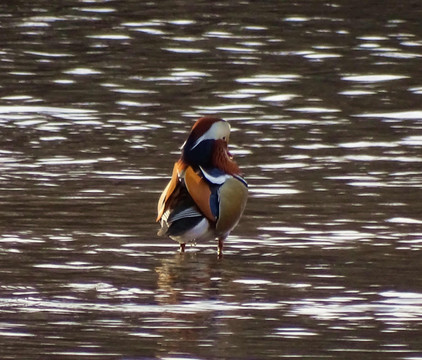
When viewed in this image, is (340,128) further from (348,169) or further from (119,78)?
(119,78)

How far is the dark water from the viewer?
754cm

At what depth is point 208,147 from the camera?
31.6 ft

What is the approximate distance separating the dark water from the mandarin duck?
0.23 meters

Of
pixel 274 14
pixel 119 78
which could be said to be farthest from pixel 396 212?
pixel 274 14

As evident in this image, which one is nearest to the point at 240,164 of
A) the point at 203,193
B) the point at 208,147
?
the point at 208,147

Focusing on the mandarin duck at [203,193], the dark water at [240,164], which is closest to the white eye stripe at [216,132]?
the mandarin duck at [203,193]

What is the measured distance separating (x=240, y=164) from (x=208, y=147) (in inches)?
97.8

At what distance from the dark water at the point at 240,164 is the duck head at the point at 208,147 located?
0.58 metres

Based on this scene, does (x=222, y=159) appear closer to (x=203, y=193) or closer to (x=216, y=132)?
(x=216, y=132)

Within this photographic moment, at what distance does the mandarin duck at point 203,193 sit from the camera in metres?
9.30

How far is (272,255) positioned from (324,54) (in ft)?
25.9

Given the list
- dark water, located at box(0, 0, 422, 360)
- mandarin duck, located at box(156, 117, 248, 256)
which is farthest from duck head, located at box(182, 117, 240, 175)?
dark water, located at box(0, 0, 422, 360)

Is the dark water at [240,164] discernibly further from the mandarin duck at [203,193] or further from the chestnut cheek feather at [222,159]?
the chestnut cheek feather at [222,159]

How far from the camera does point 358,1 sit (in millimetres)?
20406
